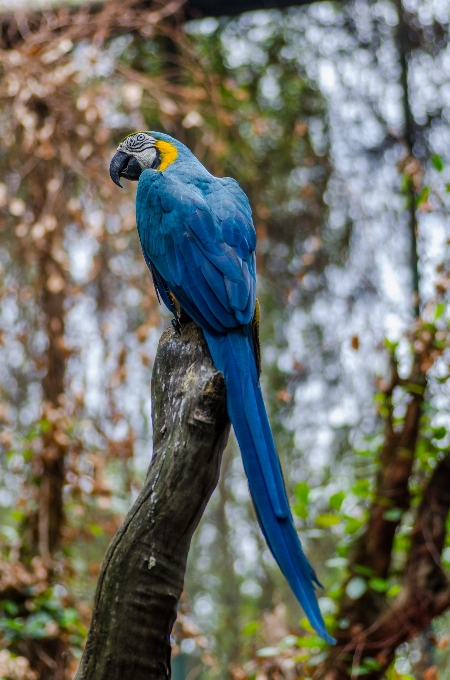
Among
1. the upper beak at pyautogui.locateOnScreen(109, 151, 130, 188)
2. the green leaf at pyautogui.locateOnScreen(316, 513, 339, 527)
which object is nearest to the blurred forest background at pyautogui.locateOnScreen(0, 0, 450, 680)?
the green leaf at pyautogui.locateOnScreen(316, 513, 339, 527)

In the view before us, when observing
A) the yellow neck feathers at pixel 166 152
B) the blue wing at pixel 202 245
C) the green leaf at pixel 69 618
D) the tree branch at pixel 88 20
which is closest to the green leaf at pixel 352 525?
the green leaf at pixel 69 618

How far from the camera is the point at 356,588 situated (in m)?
2.17

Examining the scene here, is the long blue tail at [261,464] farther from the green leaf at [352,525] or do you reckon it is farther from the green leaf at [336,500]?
the green leaf at [352,525]

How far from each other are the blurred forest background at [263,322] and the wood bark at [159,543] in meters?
1.00

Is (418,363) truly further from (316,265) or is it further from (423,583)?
(316,265)

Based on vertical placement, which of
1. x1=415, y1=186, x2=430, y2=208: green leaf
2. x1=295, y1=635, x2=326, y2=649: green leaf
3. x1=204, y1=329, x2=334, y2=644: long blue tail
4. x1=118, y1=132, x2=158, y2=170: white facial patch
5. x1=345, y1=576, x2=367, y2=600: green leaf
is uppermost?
x1=118, y1=132, x2=158, y2=170: white facial patch

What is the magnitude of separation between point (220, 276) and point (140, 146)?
0.57 meters

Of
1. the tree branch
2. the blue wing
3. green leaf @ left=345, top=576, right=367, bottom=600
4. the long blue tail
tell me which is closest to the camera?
the long blue tail

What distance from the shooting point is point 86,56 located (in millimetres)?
2580

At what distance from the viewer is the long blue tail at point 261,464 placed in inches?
42.9

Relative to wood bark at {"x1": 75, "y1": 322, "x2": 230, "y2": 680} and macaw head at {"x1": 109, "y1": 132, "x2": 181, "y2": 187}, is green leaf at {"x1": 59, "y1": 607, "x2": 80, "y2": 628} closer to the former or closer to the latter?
wood bark at {"x1": 75, "y1": 322, "x2": 230, "y2": 680}

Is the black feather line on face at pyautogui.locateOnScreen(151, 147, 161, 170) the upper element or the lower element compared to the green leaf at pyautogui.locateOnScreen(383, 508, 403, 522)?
upper

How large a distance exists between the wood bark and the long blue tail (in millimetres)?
42

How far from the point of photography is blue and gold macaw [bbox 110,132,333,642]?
1.14m
